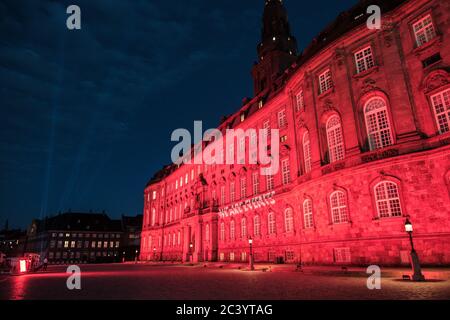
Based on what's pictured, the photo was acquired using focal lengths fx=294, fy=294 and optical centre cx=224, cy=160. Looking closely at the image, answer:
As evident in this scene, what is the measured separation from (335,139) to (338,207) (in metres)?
5.92

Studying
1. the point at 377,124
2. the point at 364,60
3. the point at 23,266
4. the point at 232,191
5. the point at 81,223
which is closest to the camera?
the point at 377,124

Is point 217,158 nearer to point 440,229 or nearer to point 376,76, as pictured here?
point 376,76

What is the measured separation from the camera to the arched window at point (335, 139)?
82.2 ft

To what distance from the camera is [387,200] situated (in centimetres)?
2084

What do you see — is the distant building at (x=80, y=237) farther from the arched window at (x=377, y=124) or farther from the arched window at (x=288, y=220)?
the arched window at (x=377, y=124)

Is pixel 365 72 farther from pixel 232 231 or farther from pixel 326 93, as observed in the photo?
pixel 232 231

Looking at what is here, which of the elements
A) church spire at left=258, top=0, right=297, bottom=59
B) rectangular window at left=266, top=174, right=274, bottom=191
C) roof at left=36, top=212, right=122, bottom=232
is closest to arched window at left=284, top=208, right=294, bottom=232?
rectangular window at left=266, top=174, right=274, bottom=191

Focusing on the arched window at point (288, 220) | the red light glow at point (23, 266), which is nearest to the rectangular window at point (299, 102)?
the arched window at point (288, 220)

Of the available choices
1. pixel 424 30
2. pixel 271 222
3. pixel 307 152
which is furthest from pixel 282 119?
pixel 424 30

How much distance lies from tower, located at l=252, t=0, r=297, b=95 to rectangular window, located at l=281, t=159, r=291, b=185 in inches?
841

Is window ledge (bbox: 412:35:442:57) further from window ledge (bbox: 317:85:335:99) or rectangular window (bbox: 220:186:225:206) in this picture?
rectangular window (bbox: 220:186:225:206)

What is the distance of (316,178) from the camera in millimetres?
25656

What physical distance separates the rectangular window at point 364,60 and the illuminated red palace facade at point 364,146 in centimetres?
9
